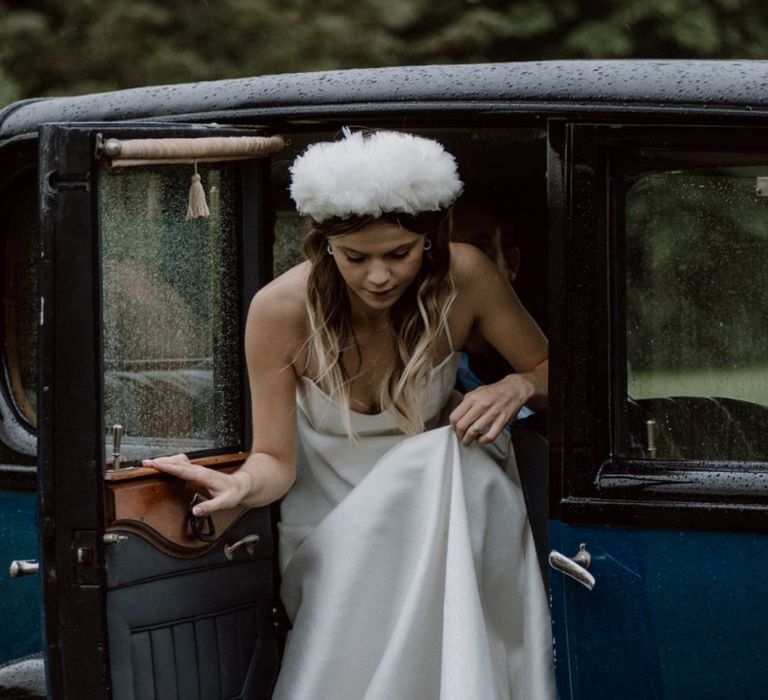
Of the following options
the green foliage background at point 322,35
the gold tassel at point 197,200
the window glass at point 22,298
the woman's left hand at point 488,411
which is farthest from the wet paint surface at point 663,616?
the green foliage background at point 322,35

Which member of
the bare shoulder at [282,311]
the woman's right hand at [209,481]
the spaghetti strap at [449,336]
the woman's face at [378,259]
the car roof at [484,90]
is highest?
the car roof at [484,90]

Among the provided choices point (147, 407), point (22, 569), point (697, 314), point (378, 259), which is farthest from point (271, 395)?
point (697, 314)

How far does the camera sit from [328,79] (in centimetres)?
328

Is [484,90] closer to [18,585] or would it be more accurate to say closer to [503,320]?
[503,320]

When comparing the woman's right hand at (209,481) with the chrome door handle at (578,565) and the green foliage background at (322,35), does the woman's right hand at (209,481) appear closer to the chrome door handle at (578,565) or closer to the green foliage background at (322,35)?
the chrome door handle at (578,565)

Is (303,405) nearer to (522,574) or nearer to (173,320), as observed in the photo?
(173,320)

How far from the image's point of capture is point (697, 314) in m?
2.97

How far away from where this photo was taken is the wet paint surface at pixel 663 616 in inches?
114

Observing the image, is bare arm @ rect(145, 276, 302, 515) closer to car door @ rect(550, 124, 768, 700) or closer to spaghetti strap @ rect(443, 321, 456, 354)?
spaghetti strap @ rect(443, 321, 456, 354)

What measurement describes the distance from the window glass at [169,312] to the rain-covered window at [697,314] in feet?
2.91

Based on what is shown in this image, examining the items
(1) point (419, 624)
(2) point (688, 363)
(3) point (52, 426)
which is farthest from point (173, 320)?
(2) point (688, 363)

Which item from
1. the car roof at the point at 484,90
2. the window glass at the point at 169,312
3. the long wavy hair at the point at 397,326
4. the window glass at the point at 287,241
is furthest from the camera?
the window glass at the point at 287,241

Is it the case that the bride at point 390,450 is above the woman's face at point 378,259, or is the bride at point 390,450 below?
Result: below

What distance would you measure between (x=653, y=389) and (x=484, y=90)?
2.28ft
